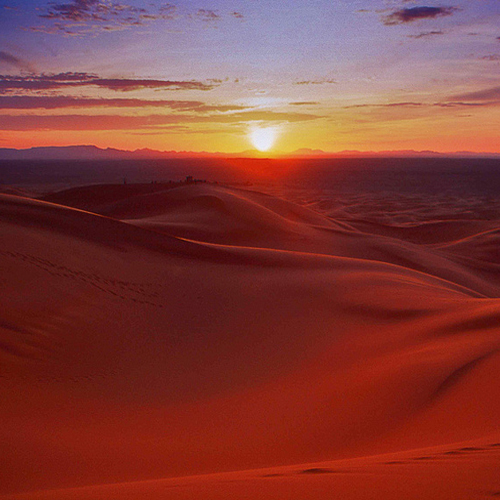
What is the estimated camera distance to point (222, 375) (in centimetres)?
509

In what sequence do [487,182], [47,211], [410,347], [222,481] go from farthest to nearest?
[487,182] < [47,211] < [410,347] < [222,481]

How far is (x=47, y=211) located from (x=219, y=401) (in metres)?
7.12

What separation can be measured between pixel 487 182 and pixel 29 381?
66176 millimetres

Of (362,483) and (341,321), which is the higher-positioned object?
(341,321)

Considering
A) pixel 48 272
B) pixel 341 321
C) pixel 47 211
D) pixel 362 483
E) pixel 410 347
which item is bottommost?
pixel 362 483

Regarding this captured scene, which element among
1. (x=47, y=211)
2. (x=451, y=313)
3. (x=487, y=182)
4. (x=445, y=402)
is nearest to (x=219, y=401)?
(x=445, y=402)

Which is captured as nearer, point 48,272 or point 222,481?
point 222,481

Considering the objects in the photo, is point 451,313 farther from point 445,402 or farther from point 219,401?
point 219,401

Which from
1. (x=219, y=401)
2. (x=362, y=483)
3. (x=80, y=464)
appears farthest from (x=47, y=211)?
(x=362, y=483)

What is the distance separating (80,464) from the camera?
3.19 meters

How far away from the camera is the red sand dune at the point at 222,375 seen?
279cm

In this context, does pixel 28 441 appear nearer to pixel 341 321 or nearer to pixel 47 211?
pixel 341 321

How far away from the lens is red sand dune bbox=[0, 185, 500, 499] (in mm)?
2793

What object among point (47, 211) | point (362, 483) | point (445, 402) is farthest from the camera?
point (47, 211)
